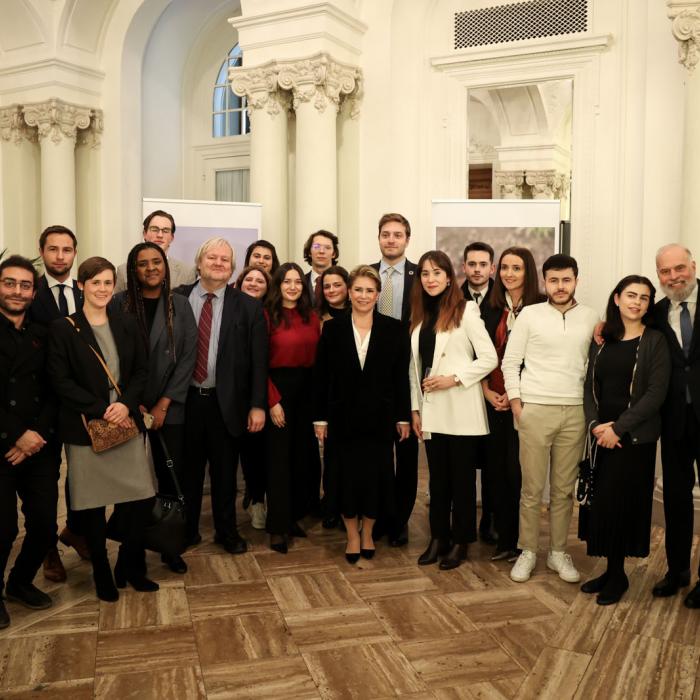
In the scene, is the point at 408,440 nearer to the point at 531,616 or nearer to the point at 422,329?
the point at 422,329

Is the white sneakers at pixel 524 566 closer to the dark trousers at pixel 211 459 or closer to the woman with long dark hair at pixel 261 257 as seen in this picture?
the dark trousers at pixel 211 459

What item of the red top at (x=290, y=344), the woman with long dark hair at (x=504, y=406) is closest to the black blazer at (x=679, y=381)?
the woman with long dark hair at (x=504, y=406)

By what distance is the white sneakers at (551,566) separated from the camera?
3.72 meters

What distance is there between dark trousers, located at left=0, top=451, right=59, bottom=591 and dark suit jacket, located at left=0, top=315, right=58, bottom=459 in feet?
0.29

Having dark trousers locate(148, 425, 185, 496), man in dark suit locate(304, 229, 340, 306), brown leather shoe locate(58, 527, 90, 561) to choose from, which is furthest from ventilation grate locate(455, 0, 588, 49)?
brown leather shoe locate(58, 527, 90, 561)

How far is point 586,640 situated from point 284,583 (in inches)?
55.9

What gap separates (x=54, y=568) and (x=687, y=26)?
204 inches

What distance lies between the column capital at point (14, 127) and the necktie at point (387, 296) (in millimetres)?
6237

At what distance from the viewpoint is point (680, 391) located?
3.37 meters

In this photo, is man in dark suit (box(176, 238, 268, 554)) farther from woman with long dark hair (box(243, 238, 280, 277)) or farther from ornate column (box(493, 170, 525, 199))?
ornate column (box(493, 170, 525, 199))

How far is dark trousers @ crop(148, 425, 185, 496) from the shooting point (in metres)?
3.87

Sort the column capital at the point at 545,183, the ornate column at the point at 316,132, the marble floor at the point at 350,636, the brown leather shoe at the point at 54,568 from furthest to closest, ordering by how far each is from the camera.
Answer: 1. the ornate column at the point at 316,132
2. the column capital at the point at 545,183
3. the brown leather shoe at the point at 54,568
4. the marble floor at the point at 350,636

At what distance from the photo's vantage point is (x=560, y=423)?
3.64m

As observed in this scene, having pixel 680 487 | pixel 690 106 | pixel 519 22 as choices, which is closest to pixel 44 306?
pixel 680 487
